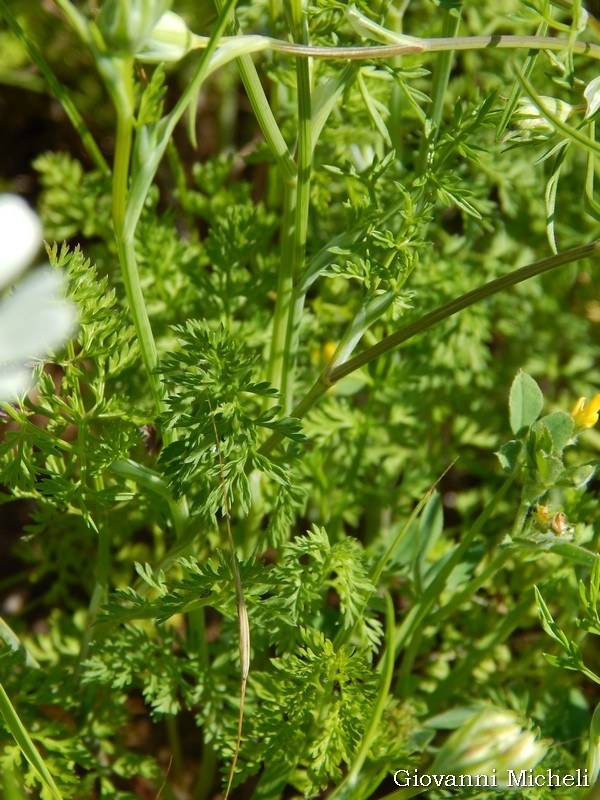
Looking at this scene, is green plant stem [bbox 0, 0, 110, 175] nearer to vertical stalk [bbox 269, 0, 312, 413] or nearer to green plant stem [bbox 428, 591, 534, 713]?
vertical stalk [bbox 269, 0, 312, 413]

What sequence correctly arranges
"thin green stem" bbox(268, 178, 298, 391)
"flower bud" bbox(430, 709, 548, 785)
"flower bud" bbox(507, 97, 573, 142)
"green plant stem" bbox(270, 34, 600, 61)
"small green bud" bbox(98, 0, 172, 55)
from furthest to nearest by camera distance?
"thin green stem" bbox(268, 178, 298, 391), "flower bud" bbox(507, 97, 573, 142), "green plant stem" bbox(270, 34, 600, 61), "flower bud" bbox(430, 709, 548, 785), "small green bud" bbox(98, 0, 172, 55)

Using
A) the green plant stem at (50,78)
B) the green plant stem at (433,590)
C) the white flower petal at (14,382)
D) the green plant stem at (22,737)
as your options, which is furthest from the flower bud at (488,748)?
the green plant stem at (50,78)

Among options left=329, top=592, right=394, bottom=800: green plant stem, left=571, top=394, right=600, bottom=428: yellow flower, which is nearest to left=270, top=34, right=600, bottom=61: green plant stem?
left=571, top=394, right=600, bottom=428: yellow flower

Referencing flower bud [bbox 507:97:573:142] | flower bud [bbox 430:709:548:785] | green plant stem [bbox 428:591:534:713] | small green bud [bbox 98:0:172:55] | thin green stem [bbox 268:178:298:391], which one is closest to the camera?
small green bud [bbox 98:0:172:55]

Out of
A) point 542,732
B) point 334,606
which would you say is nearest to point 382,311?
point 542,732

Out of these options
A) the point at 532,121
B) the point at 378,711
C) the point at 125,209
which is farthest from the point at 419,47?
the point at 378,711

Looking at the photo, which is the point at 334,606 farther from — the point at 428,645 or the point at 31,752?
the point at 31,752

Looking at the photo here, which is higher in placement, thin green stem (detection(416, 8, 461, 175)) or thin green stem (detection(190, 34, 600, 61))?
thin green stem (detection(190, 34, 600, 61))

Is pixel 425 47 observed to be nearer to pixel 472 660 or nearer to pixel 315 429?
pixel 315 429
